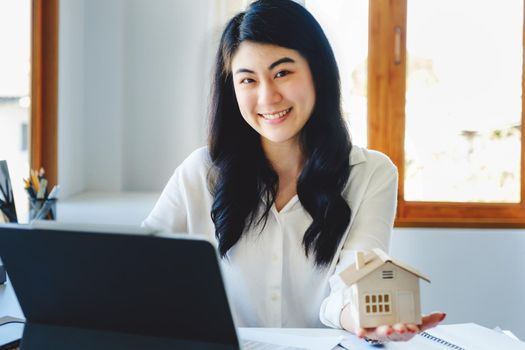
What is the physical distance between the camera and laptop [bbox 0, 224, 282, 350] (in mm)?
739

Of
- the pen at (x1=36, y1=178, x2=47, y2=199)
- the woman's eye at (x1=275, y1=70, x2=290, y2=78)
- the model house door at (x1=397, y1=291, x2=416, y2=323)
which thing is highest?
the woman's eye at (x1=275, y1=70, x2=290, y2=78)

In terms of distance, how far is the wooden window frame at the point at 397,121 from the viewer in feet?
8.53

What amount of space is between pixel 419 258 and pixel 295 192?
4.16 feet

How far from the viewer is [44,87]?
253cm

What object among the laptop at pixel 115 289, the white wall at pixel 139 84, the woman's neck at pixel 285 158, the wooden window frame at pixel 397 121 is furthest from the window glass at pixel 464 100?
the laptop at pixel 115 289

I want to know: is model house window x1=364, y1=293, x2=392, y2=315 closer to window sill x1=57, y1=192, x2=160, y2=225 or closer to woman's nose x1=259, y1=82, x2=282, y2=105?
woman's nose x1=259, y1=82, x2=282, y2=105

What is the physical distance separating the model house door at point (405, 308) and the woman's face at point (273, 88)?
60 centimetres

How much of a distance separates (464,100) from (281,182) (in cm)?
140

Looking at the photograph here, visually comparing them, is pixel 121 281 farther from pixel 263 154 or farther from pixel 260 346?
pixel 263 154

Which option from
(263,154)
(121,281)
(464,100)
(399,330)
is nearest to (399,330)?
(399,330)

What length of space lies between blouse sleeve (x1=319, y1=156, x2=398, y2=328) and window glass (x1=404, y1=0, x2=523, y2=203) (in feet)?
4.11

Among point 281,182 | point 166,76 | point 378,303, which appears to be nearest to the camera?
point 378,303

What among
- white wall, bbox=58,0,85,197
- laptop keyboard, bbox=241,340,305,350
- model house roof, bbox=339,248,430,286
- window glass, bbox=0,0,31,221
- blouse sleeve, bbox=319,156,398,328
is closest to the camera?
model house roof, bbox=339,248,430,286

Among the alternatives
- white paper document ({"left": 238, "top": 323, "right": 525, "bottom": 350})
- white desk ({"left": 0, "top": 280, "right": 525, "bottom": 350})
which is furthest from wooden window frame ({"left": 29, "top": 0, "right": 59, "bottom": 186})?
white paper document ({"left": 238, "top": 323, "right": 525, "bottom": 350})
